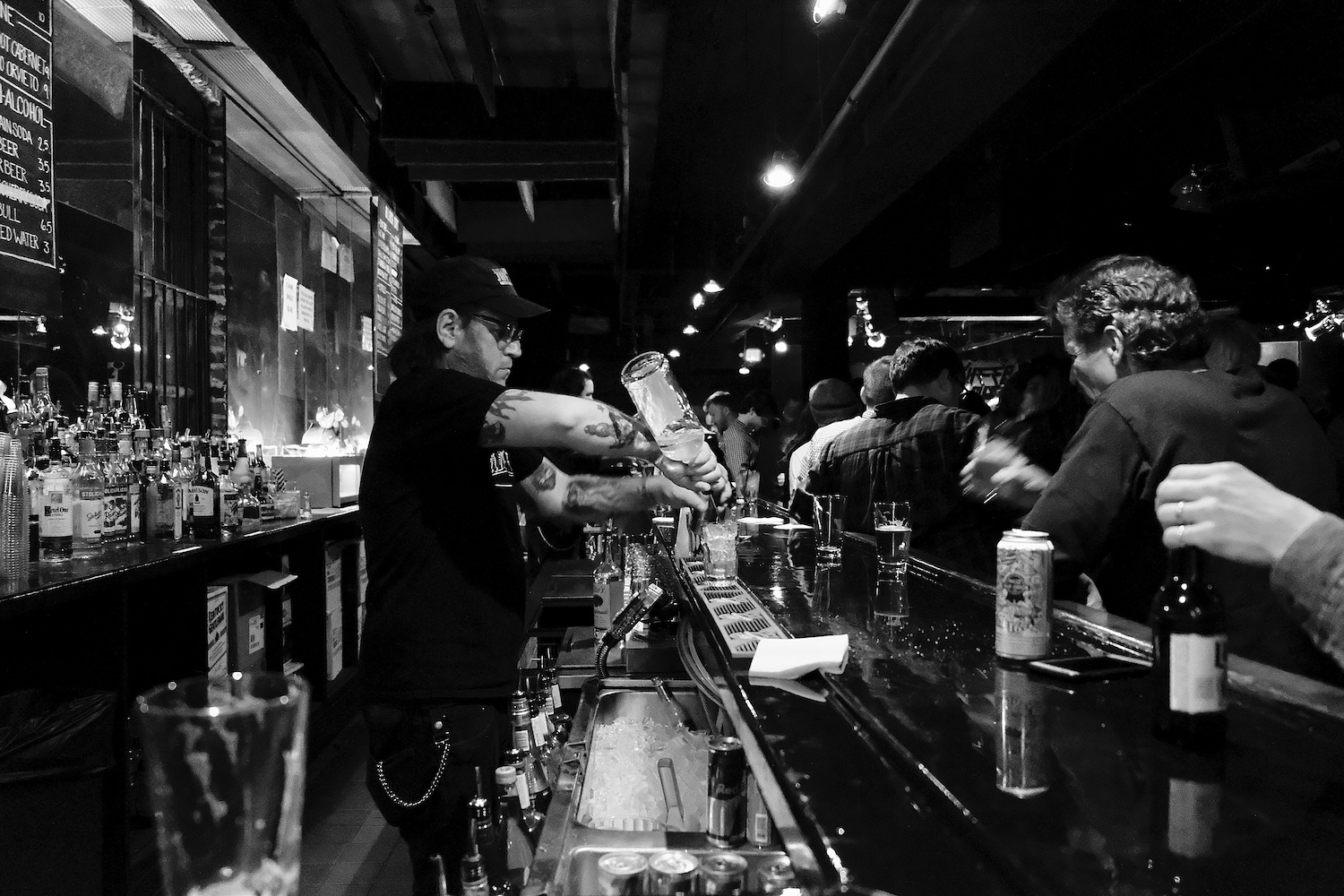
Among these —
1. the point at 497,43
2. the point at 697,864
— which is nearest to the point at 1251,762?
the point at 697,864

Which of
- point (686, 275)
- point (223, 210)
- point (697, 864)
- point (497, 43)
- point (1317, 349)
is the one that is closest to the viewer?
point (697, 864)

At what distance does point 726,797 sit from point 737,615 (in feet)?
1.48

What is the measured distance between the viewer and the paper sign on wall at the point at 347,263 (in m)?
7.40

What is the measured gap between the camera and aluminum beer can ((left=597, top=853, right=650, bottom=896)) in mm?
1209

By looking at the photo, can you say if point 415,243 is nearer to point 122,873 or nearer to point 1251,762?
point 122,873

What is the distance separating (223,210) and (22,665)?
285cm

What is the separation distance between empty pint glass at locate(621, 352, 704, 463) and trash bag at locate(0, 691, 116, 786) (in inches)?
63.6

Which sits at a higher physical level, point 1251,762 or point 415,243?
point 415,243

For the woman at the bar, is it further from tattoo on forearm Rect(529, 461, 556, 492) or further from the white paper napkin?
tattoo on forearm Rect(529, 461, 556, 492)

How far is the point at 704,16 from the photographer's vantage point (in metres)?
4.36

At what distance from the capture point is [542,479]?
7.41ft

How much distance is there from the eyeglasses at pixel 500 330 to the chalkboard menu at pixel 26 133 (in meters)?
1.96

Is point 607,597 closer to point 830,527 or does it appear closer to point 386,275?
point 830,527

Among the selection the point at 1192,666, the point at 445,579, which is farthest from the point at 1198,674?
the point at 445,579
